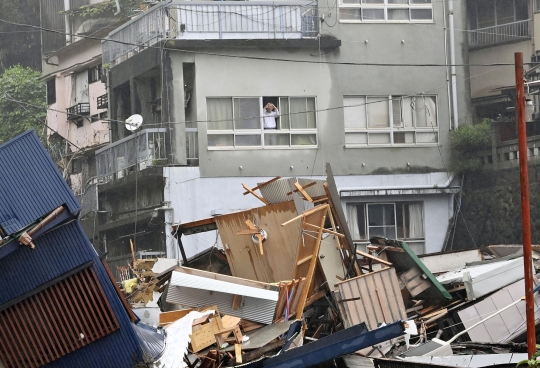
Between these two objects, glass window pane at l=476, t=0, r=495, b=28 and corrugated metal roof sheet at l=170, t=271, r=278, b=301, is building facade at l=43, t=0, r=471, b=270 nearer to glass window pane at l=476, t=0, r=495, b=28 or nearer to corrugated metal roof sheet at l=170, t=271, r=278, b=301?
glass window pane at l=476, t=0, r=495, b=28

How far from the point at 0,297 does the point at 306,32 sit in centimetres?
1795

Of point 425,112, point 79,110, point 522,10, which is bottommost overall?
point 425,112

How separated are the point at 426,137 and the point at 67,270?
18.7m

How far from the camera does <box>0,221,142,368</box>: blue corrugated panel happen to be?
14.6m

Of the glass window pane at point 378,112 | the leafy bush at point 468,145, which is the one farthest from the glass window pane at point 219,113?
the leafy bush at point 468,145

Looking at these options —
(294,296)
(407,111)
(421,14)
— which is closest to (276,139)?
(407,111)

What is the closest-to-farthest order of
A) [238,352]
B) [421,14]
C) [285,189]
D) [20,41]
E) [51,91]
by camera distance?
[238,352]
[285,189]
[421,14]
[51,91]
[20,41]

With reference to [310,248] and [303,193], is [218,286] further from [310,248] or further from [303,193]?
[303,193]

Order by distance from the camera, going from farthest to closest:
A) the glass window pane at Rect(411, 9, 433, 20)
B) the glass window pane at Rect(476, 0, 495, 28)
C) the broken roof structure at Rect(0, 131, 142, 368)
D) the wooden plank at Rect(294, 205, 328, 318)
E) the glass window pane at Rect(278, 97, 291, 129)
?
the glass window pane at Rect(476, 0, 495, 28) → the glass window pane at Rect(411, 9, 433, 20) → the glass window pane at Rect(278, 97, 291, 129) → the wooden plank at Rect(294, 205, 328, 318) → the broken roof structure at Rect(0, 131, 142, 368)

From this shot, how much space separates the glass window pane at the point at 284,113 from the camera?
3005 centimetres

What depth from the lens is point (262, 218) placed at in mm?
19578

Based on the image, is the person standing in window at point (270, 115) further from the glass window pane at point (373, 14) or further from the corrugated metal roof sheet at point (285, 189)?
the corrugated metal roof sheet at point (285, 189)

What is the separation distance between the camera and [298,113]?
30.2 meters

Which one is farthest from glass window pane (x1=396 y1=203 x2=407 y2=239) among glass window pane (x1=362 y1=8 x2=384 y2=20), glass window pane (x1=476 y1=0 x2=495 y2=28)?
glass window pane (x1=476 y1=0 x2=495 y2=28)
